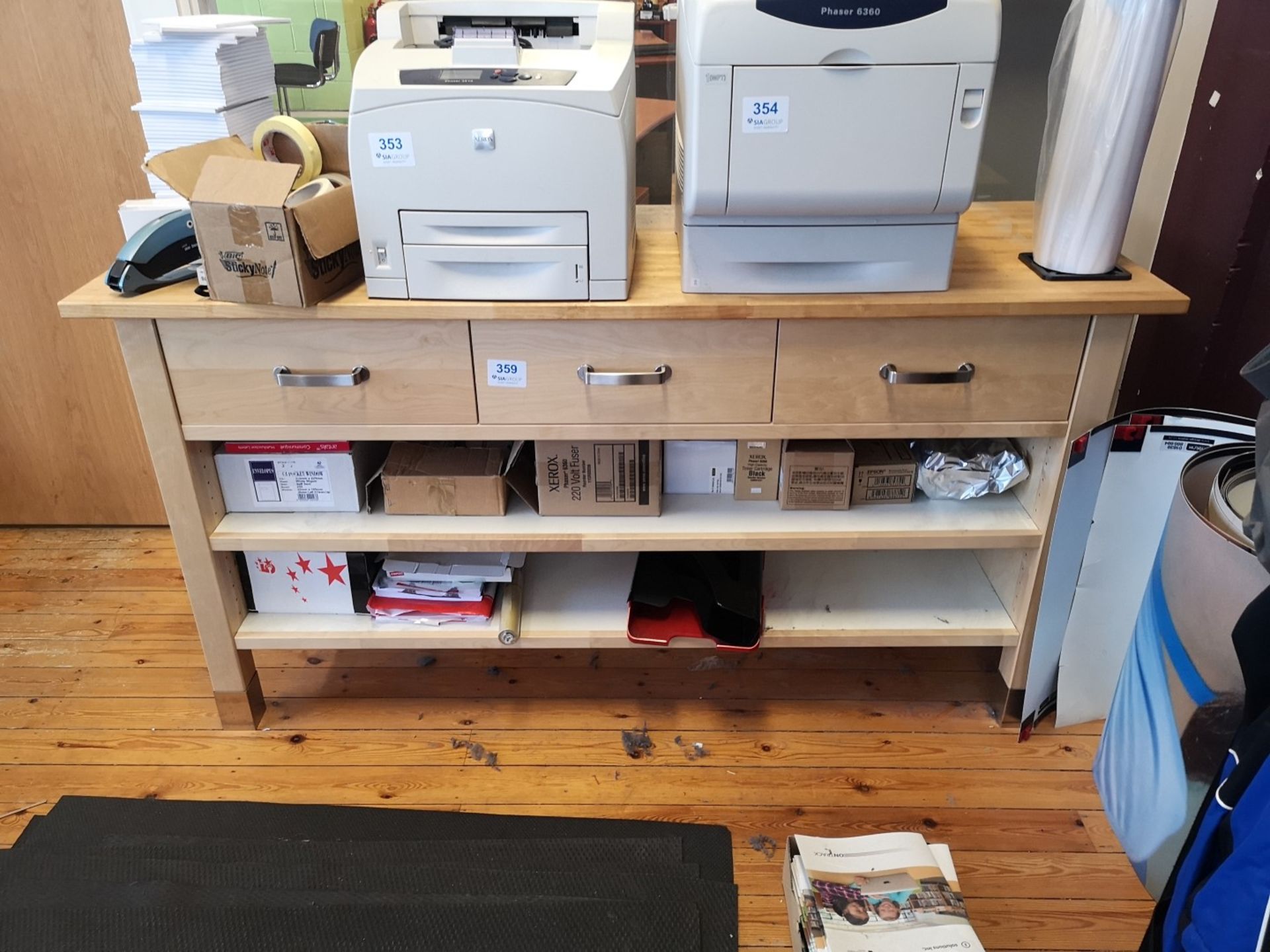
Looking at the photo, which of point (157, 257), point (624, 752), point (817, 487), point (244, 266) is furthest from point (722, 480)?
point (157, 257)

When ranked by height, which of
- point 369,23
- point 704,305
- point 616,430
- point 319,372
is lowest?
point 616,430

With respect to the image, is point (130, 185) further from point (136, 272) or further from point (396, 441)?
point (396, 441)

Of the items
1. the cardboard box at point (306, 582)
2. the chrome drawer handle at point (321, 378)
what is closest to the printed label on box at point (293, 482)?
the cardboard box at point (306, 582)

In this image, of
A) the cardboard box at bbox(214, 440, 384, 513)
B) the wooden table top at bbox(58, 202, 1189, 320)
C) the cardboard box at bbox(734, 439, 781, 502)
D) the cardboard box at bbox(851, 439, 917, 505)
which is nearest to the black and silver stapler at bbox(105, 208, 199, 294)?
the wooden table top at bbox(58, 202, 1189, 320)

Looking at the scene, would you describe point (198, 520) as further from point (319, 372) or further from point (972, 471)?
point (972, 471)

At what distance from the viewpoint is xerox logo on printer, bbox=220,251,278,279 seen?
1446mm

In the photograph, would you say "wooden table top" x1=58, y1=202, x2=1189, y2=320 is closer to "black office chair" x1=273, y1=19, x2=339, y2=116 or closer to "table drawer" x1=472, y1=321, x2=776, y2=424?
"table drawer" x1=472, y1=321, x2=776, y2=424

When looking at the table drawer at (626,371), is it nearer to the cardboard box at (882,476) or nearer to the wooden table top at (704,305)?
the wooden table top at (704,305)

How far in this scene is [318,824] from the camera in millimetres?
1710

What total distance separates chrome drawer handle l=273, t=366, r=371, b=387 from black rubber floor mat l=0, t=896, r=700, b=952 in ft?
2.66

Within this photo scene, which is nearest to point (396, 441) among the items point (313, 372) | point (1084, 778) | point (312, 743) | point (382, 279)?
point (313, 372)

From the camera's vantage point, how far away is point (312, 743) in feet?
6.29

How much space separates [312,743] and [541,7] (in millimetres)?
1469

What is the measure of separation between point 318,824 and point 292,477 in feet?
2.10
